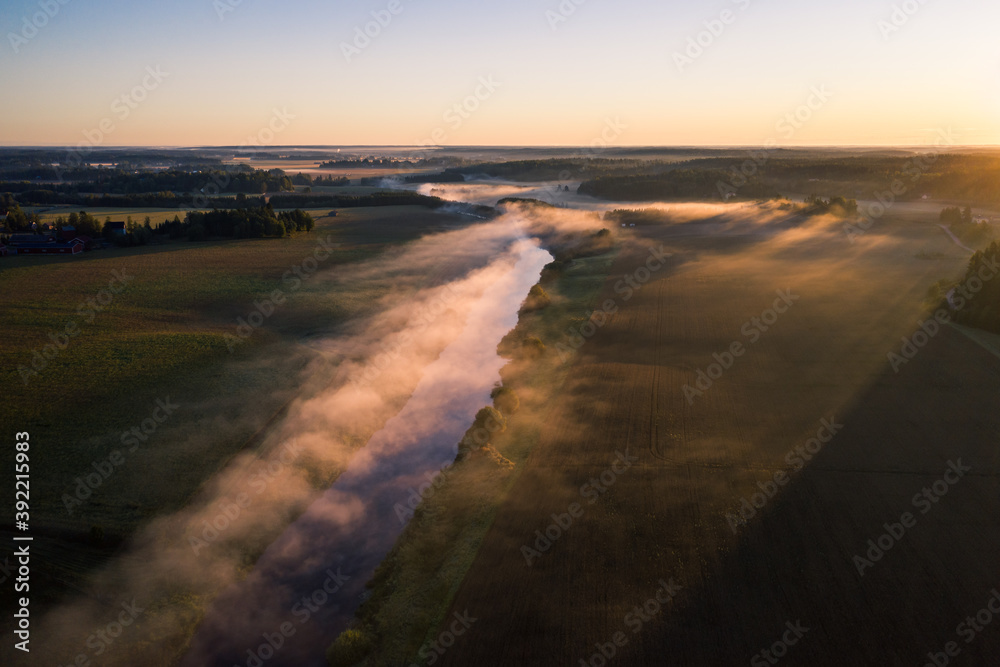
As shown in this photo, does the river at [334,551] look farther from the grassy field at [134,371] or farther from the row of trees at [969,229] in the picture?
the row of trees at [969,229]

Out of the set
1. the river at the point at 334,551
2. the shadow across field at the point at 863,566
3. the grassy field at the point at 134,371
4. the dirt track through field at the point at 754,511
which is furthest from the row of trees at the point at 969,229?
the grassy field at the point at 134,371

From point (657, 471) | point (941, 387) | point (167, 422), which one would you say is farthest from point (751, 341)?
point (167, 422)

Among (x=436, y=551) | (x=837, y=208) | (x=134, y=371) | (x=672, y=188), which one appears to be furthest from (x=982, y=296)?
(x=672, y=188)

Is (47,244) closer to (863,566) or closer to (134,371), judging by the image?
(134,371)

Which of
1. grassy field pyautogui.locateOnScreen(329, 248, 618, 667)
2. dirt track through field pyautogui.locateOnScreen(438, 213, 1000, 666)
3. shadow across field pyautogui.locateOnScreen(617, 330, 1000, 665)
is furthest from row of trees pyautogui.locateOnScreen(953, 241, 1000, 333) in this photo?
grassy field pyautogui.locateOnScreen(329, 248, 618, 667)

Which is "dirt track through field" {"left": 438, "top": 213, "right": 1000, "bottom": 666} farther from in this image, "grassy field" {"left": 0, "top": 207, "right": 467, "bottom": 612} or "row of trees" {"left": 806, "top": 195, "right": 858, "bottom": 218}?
"row of trees" {"left": 806, "top": 195, "right": 858, "bottom": 218}

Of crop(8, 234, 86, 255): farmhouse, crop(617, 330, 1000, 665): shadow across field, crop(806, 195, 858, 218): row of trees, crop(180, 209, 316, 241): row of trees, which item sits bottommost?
crop(617, 330, 1000, 665): shadow across field
